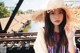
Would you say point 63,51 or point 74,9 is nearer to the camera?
point 63,51

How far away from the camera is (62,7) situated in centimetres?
168

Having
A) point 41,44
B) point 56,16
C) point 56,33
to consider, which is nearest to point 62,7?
point 56,16

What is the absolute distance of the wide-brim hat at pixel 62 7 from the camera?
5.44 ft

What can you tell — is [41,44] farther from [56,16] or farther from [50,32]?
[56,16]

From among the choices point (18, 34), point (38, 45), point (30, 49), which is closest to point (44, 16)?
point (38, 45)

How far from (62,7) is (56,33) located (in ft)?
0.56

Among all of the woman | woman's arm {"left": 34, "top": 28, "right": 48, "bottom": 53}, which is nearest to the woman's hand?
the woman

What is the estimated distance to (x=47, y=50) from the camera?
1646 millimetres

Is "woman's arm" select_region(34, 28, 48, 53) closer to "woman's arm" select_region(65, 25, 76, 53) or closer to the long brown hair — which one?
the long brown hair

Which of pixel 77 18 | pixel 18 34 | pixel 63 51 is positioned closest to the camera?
pixel 63 51

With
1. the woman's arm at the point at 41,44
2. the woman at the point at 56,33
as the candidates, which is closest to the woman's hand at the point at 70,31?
the woman at the point at 56,33

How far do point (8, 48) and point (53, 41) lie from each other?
2697 mm

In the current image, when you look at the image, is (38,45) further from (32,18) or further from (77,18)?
(77,18)

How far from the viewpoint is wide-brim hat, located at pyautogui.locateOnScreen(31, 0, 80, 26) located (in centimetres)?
166
